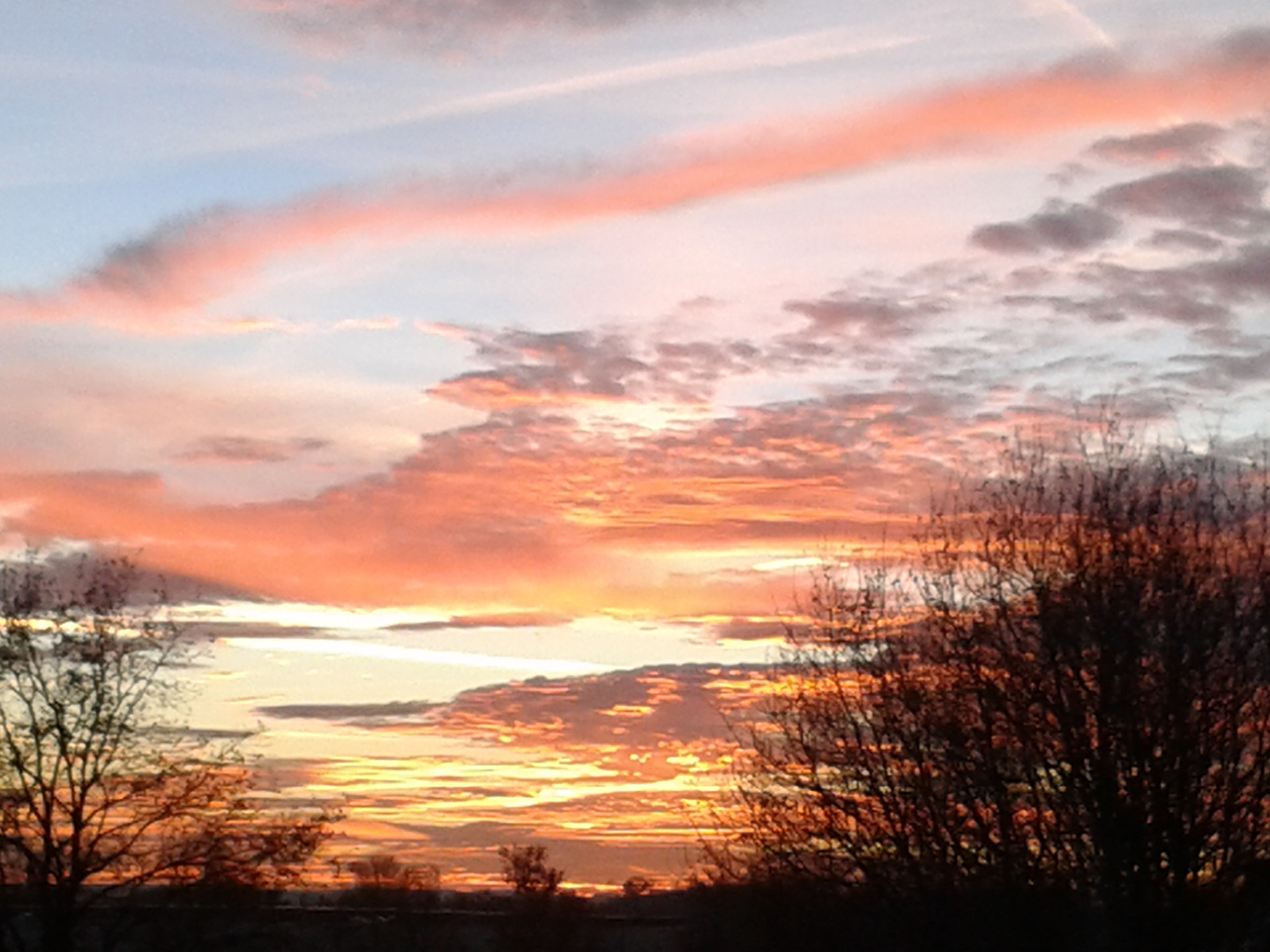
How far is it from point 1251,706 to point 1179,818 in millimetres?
2060

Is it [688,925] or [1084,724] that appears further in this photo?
[688,925]

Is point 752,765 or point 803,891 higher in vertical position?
point 752,765

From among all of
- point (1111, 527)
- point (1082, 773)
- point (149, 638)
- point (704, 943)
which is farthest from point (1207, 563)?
point (704, 943)

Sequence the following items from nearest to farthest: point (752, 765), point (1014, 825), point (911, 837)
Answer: point (1014, 825) < point (911, 837) < point (752, 765)

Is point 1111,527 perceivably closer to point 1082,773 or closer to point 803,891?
point 1082,773

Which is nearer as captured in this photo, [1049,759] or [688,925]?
[1049,759]

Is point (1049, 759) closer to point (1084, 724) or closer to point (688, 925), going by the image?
point (1084, 724)

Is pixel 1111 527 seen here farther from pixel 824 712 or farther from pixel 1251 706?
pixel 824 712

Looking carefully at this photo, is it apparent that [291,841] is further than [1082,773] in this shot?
Yes

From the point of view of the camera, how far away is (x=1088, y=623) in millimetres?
24172

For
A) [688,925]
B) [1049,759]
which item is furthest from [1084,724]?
[688,925]

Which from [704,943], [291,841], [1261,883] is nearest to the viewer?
[1261,883]

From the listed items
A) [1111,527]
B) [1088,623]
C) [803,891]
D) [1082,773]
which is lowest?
[803,891]

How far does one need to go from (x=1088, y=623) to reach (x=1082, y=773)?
238cm
